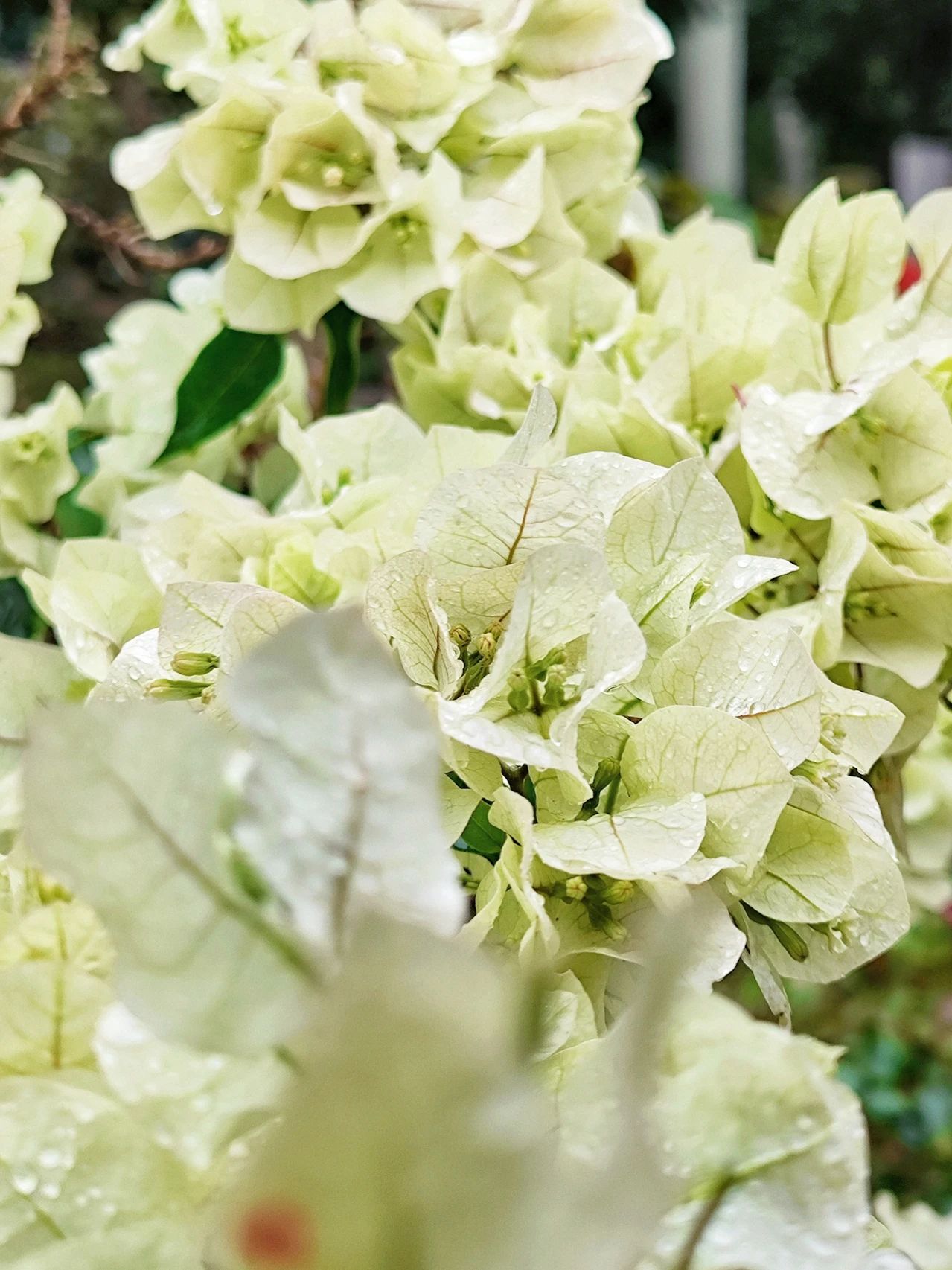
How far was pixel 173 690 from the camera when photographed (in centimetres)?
21

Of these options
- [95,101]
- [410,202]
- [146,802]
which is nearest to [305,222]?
[410,202]

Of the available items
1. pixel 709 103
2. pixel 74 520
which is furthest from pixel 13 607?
pixel 709 103

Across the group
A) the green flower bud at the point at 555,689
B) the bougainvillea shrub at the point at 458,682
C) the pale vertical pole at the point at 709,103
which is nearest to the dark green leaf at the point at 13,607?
the bougainvillea shrub at the point at 458,682

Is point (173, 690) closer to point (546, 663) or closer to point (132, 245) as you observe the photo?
point (546, 663)

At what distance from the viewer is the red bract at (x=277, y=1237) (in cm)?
9

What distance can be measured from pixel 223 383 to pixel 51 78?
0.18 m

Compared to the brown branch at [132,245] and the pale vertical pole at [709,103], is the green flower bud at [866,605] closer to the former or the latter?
the brown branch at [132,245]

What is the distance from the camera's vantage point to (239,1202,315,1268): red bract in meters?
0.09

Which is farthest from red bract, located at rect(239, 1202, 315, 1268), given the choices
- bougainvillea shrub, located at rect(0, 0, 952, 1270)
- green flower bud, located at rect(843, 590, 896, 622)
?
green flower bud, located at rect(843, 590, 896, 622)

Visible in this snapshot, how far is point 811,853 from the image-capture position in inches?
8.4

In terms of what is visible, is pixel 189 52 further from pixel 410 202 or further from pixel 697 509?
pixel 697 509

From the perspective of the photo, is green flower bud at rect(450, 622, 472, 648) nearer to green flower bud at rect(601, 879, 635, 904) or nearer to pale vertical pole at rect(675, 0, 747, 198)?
green flower bud at rect(601, 879, 635, 904)

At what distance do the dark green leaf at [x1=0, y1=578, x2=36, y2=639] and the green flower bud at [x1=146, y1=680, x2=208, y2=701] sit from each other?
0.15 metres

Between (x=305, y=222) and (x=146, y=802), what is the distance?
0.25 m
